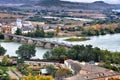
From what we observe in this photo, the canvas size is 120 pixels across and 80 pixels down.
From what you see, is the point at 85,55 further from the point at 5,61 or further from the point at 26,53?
the point at 5,61

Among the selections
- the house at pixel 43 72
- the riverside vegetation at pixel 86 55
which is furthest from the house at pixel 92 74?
the riverside vegetation at pixel 86 55

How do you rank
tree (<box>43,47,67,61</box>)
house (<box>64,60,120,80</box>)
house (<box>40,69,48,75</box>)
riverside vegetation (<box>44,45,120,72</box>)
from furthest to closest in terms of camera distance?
1. tree (<box>43,47,67,61</box>)
2. riverside vegetation (<box>44,45,120,72</box>)
3. house (<box>40,69,48,75</box>)
4. house (<box>64,60,120,80</box>)

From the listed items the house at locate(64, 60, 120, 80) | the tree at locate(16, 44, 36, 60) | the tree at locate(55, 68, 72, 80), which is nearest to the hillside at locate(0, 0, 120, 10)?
the tree at locate(16, 44, 36, 60)

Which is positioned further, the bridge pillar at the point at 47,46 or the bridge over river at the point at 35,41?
the bridge pillar at the point at 47,46

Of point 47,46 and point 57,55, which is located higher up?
point 57,55

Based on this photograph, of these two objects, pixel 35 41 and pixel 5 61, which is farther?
pixel 35 41

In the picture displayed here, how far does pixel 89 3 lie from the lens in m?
49.6

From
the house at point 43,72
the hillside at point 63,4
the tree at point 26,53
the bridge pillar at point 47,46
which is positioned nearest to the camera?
the house at point 43,72

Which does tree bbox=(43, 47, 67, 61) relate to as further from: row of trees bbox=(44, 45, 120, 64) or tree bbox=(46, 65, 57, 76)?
tree bbox=(46, 65, 57, 76)

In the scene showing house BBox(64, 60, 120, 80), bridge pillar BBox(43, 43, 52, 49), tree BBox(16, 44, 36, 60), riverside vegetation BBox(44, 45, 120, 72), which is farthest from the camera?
bridge pillar BBox(43, 43, 52, 49)

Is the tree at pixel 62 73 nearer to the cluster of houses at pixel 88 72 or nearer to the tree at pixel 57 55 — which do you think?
the cluster of houses at pixel 88 72

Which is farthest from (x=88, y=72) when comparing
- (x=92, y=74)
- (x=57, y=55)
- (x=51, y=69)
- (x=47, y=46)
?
(x=47, y=46)

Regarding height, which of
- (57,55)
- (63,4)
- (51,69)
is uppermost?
(51,69)

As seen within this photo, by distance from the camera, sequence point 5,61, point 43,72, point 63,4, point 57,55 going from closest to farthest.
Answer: point 43,72 < point 5,61 < point 57,55 < point 63,4
